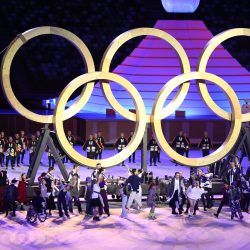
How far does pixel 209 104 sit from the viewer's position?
2550 centimetres

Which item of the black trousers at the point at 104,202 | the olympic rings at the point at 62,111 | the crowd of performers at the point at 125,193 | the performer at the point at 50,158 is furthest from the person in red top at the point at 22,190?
the performer at the point at 50,158

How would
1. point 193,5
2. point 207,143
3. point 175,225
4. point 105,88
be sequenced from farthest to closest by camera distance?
point 193,5, point 207,143, point 105,88, point 175,225

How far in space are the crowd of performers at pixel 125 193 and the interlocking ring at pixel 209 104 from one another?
850 millimetres

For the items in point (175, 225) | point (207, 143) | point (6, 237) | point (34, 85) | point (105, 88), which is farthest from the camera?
point (34, 85)

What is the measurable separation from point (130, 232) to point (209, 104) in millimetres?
5583

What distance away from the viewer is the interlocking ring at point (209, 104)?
2498 centimetres

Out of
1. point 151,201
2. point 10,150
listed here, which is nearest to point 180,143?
point 10,150

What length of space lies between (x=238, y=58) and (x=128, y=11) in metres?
5.55

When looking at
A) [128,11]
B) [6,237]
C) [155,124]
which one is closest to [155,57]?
[128,11]

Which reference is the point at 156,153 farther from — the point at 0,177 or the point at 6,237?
the point at 6,237

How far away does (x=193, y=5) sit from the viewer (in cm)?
3425

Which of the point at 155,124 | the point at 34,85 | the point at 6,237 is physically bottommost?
the point at 6,237

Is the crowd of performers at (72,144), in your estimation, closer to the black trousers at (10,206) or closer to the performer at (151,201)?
the black trousers at (10,206)

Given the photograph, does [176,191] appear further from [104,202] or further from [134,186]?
[104,202]
